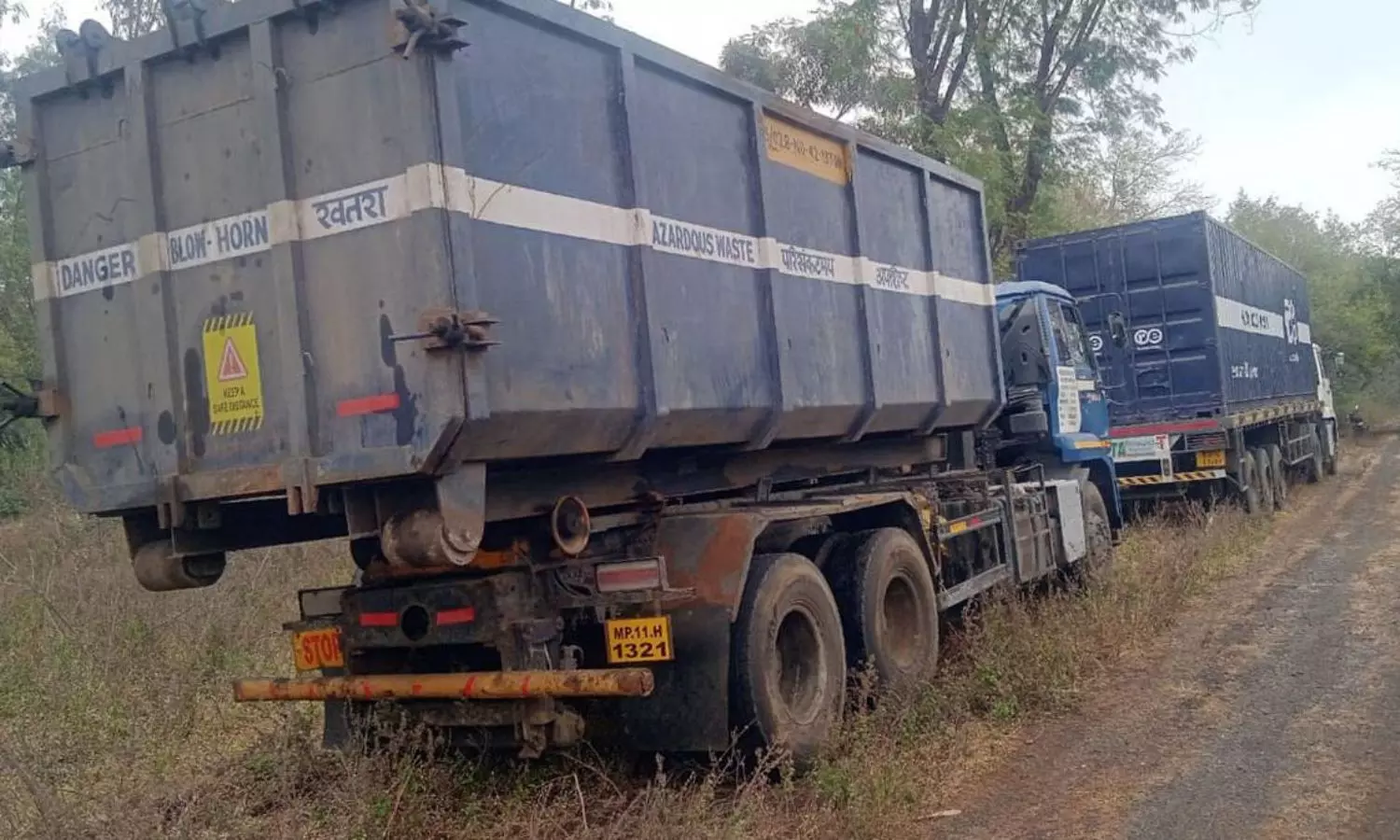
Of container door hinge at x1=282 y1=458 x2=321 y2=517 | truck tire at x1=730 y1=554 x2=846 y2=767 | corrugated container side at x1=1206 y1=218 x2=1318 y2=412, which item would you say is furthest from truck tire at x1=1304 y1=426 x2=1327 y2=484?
container door hinge at x1=282 y1=458 x2=321 y2=517

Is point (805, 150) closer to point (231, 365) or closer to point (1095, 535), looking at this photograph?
point (231, 365)

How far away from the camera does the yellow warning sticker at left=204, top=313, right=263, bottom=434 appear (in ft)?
14.9

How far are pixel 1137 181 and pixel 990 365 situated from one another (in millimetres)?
37075

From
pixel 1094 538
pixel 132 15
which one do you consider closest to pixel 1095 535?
pixel 1094 538

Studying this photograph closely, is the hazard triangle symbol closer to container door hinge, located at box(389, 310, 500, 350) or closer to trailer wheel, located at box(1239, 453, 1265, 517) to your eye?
container door hinge, located at box(389, 310, 500, 350)

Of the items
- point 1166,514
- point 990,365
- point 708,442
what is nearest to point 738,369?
point 708,442

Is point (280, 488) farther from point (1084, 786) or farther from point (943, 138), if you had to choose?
point (943, 138)

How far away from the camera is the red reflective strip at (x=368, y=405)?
13.7ft

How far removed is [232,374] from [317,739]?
7.64 feet

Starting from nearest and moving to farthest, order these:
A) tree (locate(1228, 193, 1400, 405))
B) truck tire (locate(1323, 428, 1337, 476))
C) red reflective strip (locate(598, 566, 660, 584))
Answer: red reflective strip (locate(598, 566, 660, 584)), truck tire (locate(1323, 428, 1337, 476)), tree (locate(1228, 193, 1400, 405))

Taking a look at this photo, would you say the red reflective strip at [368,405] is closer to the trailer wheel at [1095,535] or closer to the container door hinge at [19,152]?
the container door hinge at [19,152]

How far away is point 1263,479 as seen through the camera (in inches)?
599

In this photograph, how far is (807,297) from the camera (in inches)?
246

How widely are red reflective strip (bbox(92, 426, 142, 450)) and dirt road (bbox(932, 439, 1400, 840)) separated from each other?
11.4ft
